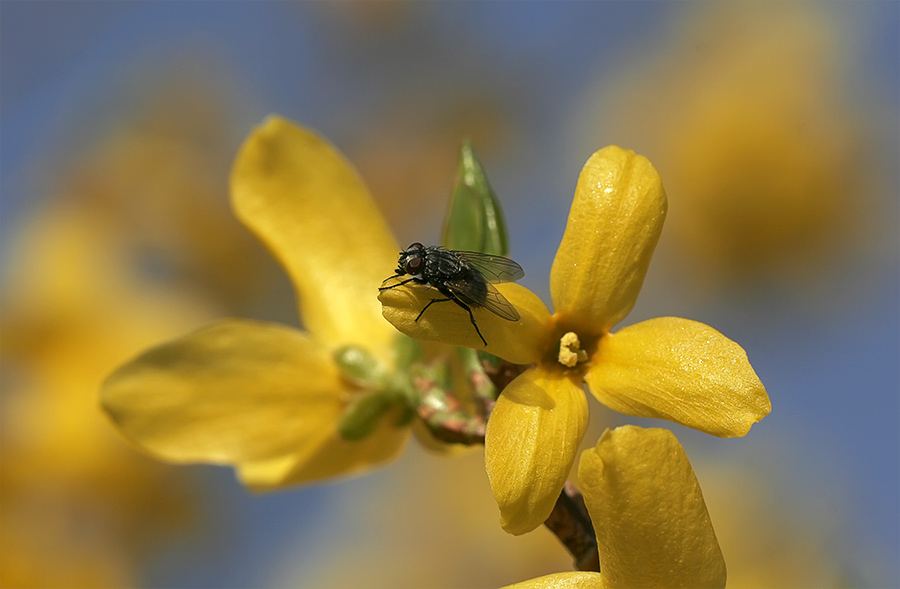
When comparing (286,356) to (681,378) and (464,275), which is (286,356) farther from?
(681,378)

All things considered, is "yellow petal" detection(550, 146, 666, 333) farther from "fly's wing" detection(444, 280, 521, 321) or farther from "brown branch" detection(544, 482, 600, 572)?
"brown branch" detection(544, 482, 600, 572)

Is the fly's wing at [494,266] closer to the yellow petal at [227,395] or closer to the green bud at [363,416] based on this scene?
the green bud at [363,416]

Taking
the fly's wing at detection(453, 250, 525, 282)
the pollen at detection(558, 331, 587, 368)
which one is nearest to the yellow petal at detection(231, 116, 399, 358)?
the fly's wing at detection(453, 250, 525, 282)

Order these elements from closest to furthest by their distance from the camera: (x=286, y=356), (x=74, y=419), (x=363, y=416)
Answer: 1. (x=363, y=416)
2. (x=286, y=356)
3. (x=74, y=419)

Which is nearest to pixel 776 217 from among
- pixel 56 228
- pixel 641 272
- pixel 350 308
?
pixel 350 308

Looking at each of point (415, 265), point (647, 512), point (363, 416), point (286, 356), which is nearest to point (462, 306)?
point (415, 265)

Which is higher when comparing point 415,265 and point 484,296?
point 415,265

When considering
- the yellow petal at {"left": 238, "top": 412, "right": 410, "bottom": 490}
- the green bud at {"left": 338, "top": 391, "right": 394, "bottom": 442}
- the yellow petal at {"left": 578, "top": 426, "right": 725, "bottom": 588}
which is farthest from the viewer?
the yellow petal at {"left": 238, "top": 412, "right": 410, "bottom": 490}
